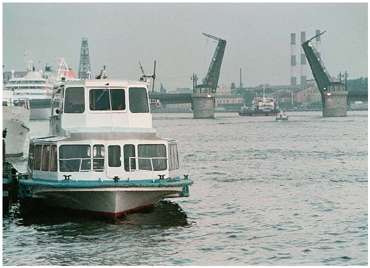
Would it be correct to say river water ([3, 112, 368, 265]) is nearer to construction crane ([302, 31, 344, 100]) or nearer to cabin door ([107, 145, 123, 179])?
cabin door ([107, 145, 123, 179])

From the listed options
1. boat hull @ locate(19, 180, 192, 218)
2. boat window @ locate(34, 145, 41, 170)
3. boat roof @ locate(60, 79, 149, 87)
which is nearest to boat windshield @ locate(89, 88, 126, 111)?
boat roof @ locate(60, 79, 149, 87)

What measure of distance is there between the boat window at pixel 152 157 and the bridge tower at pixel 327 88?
3549 inches

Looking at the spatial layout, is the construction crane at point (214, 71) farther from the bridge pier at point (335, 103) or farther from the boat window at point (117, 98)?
the boat window at point (117, 98)

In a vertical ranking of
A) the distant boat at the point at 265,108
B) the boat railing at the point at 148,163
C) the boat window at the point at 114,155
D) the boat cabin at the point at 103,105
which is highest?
the boat cabin at the point at 103,105

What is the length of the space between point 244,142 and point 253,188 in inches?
1453

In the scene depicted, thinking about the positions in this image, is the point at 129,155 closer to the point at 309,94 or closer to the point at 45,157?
the point at 45,157

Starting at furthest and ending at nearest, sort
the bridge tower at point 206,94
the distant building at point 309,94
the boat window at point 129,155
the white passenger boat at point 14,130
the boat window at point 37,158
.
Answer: the distant building at point 309,94 < the bridge tower at point 206,94 < the white passenger boat at point 14,130 < the boat window at point 37,158 < the boat window at point 129,155

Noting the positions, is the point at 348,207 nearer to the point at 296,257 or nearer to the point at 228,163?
the point at 296,257

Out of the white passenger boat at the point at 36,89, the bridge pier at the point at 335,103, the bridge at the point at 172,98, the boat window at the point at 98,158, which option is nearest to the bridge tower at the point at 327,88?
the bridge pier at the point at 335,103

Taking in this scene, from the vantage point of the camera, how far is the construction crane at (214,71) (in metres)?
126

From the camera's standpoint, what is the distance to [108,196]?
21781 millimetres

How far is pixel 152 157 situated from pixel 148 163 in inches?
7.7

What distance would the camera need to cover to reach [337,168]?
42.1 m

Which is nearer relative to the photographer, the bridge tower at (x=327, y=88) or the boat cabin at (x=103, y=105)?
the boat cabin at (x=103, y=105)
